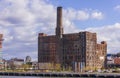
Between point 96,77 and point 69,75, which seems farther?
point 69,75

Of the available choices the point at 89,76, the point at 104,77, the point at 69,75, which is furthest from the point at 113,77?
the point at 69,75

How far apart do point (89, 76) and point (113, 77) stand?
664 inches

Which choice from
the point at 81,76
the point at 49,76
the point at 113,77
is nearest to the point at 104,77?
the point at 113,77

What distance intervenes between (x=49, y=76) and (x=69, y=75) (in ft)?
32.7

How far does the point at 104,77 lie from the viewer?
145 meters

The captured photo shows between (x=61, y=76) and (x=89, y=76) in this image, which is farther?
(x=61, y=76)

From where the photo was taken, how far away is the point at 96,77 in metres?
151

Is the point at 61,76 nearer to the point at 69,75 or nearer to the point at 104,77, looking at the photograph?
the point at 69,75

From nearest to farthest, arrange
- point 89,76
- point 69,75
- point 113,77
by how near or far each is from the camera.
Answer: point 113,77, point 89,76, point 69,75

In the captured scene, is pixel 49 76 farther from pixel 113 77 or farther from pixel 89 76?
pixel 113 77

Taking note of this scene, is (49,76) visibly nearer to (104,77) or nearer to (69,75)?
(69,75)

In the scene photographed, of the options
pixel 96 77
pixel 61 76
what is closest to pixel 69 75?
pixel 61 76

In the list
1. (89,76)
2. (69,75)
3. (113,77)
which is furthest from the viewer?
(69,75)

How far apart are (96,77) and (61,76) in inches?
910
